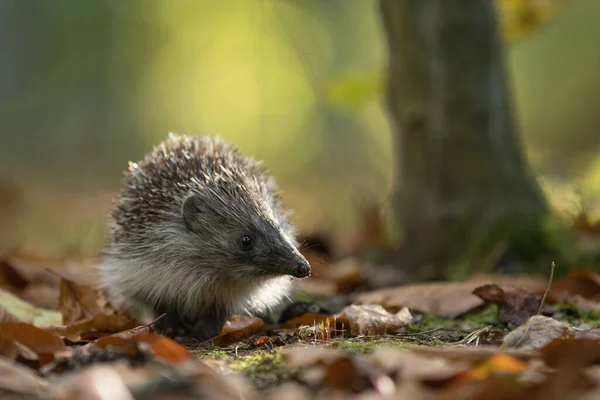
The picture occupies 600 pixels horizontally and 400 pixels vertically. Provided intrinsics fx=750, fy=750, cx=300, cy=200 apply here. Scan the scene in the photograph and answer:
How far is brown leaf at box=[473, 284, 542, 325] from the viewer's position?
415cm

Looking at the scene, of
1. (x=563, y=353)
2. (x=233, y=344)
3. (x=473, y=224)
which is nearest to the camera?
(x=563, y=353)

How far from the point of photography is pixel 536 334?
3.21m

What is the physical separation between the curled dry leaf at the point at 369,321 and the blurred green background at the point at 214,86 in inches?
560

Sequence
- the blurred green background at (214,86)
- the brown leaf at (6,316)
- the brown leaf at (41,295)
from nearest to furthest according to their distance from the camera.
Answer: the brown leaf at (6,316) → the brown leaf at (41,295) → the blurred green background at (214,86)

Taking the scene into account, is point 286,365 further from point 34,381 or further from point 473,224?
point 473,224

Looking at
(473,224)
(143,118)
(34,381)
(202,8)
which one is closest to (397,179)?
(473,224)

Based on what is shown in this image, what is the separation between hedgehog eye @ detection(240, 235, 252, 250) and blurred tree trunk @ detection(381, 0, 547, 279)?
226 centimetres

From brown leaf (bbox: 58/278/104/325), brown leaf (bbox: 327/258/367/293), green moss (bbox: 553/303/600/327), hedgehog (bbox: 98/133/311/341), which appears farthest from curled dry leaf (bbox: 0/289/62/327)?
green moss (bbox: 553/303/600/327)

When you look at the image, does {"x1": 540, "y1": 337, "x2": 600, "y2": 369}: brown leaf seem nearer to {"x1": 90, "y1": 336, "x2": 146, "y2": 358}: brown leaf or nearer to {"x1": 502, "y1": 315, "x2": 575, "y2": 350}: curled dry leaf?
{"x1": 502, "y1": 315, "x2": 575, "y2": 350}: curled dry leaf

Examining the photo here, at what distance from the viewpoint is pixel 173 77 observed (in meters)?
30.2

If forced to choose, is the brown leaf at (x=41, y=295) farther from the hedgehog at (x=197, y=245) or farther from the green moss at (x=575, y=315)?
the green moss at (x=575, y=315)

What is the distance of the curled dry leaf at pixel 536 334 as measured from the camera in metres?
3.15

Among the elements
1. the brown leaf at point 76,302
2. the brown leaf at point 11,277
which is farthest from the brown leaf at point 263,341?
the brown leaf at point 11,277

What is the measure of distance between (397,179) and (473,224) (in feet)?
3.29
